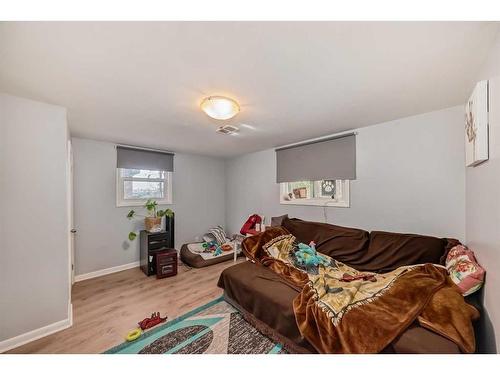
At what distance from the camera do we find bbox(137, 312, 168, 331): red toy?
6.00 ft

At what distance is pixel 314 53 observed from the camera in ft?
3.74

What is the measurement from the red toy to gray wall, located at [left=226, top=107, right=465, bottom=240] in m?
2.45

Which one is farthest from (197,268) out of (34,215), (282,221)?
(34,215)

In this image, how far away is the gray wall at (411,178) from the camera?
195 cm

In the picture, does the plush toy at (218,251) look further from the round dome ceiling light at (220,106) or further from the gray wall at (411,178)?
the round dome ceiling light at (220,106)

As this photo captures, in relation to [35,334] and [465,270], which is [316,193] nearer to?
[465,270]

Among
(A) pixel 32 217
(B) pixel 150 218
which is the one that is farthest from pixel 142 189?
(A) pixel 32 217

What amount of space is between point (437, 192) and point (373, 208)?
0.64m

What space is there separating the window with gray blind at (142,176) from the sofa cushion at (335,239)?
2.65m

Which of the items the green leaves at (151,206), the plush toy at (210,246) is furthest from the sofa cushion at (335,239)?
the green leaves at (151,206)

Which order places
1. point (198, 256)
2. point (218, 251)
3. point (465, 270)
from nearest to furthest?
point (465, 270), point (198, 256), point (218, 251)

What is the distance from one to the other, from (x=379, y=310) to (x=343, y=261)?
106 centimetres

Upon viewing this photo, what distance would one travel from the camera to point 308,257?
90.3 inches
